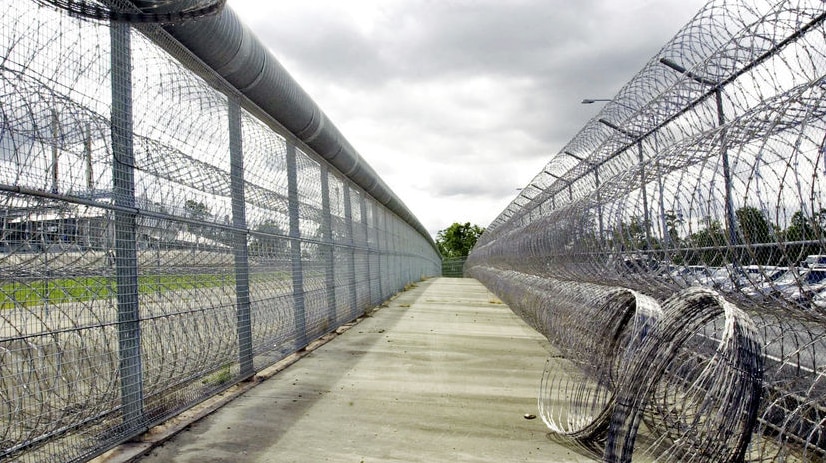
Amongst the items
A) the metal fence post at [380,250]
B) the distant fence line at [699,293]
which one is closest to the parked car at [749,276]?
the distant fence line at [699,293]

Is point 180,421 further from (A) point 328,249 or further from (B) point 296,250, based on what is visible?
(A) point 328,249

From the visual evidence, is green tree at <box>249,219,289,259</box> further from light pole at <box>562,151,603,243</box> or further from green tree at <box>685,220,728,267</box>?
green tree at <box>685,220,728,267</box>

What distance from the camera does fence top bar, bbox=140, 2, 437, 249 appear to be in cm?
431

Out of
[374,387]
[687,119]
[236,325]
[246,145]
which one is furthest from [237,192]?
[687,119]

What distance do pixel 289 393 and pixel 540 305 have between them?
180 inches

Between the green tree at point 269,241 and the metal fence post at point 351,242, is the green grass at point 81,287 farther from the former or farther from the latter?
the metal fence post at point 351,242

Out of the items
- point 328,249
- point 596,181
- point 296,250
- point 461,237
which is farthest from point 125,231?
point 461,237

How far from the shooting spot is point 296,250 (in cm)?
700

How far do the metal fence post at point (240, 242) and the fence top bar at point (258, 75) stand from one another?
0.37 m

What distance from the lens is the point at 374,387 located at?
5.42 m

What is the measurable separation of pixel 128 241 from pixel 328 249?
17.7 feet

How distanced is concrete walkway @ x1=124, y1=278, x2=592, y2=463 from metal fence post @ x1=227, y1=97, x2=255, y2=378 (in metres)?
0.40

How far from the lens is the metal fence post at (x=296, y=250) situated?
22.6ft

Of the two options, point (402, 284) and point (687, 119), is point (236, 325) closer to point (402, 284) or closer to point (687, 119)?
point (687, 119)
